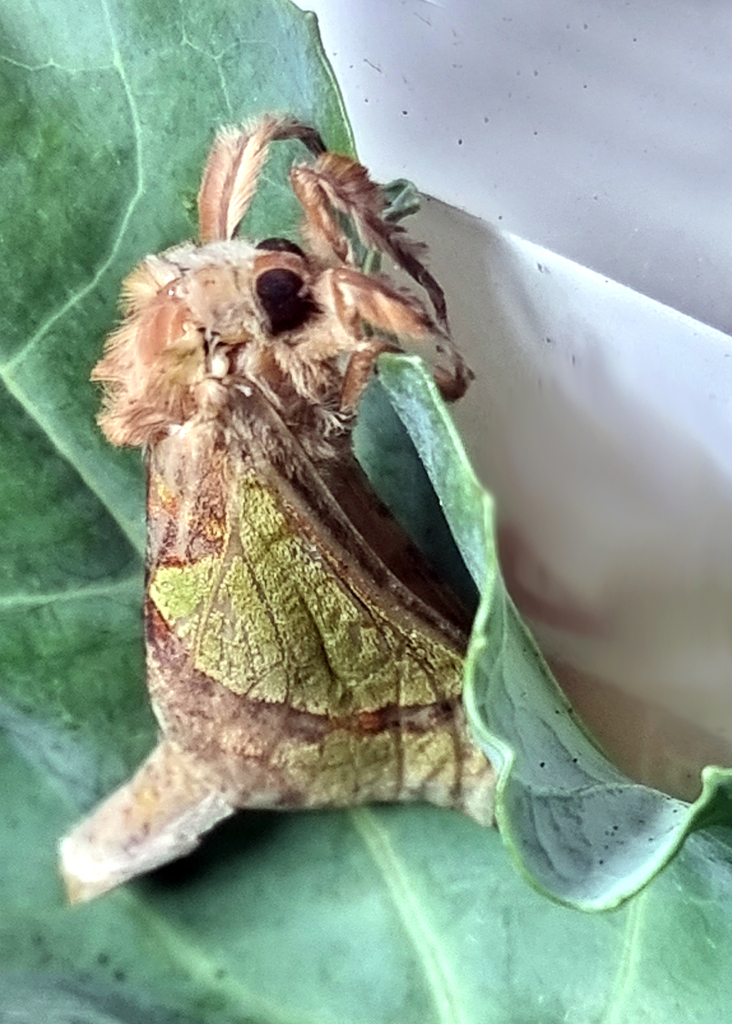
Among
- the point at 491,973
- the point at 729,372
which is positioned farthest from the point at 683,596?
the point at 491,973

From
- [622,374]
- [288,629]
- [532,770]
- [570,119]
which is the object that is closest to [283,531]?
[288,629]

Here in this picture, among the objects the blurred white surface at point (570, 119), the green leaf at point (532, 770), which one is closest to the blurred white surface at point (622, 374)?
the blurred white surface at point (570, 119)

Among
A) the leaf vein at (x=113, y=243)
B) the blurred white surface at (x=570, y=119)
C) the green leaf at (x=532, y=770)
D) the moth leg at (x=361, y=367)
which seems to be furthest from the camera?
the blurred white surface at (x=570, y=119)

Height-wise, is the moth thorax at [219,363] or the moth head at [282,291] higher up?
the moth head at [282,291]

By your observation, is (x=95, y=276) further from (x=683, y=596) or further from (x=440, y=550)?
(x=683, y=596)

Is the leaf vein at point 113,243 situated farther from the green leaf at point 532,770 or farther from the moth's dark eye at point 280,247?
the green leaf at point 532,770
